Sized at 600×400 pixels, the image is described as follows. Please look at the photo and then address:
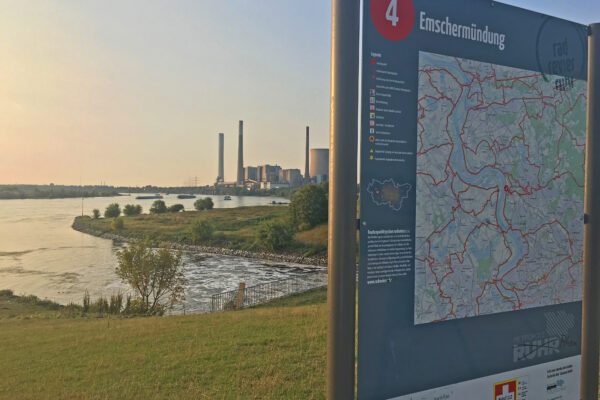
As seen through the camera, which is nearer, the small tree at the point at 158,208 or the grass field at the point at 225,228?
the grass field at the point at 225,228

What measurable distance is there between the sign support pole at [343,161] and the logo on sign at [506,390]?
4.79 feet

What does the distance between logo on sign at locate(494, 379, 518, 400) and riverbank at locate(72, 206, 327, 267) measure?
36.1 metres

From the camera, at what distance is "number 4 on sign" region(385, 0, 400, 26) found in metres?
2.62

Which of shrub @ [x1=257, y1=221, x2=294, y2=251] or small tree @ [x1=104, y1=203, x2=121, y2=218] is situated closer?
shrub @ [x1=257, y1=221, x2=294, y2=251]

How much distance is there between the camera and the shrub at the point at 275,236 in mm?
55938

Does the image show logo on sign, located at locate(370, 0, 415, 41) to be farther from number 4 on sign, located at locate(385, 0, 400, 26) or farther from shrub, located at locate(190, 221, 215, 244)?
shrub, located at locate(190, 221, 215, 244)

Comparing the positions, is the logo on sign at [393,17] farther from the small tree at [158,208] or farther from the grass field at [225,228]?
the small tree at [158,208]

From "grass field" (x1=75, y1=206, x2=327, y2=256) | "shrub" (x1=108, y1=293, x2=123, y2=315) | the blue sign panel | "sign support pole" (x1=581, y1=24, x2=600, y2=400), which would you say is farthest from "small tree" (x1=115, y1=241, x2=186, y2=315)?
"grass field" (x1=75, y1=206, x2=327, y2=256)

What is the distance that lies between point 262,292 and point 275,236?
2502 centimetres

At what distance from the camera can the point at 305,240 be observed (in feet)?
187

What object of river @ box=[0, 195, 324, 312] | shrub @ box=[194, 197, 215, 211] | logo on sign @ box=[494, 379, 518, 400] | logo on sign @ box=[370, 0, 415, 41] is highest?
logo on sign @ box=[370, 0, 415, 41]

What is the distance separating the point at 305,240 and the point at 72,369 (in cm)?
4954

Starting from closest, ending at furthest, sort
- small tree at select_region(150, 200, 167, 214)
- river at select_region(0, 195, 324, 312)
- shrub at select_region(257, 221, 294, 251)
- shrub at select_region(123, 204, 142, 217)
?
1. river at select_region(0, 195, 324, 312)
2. shrub at select_region(257, 221, 294, 251)
3. small tree at select_region(150, 200, 167, 214)
4. shrub at select_region(123, 204, 142, 217)

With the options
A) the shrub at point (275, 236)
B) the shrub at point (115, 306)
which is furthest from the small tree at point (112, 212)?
the shrub at point (115, 306)
